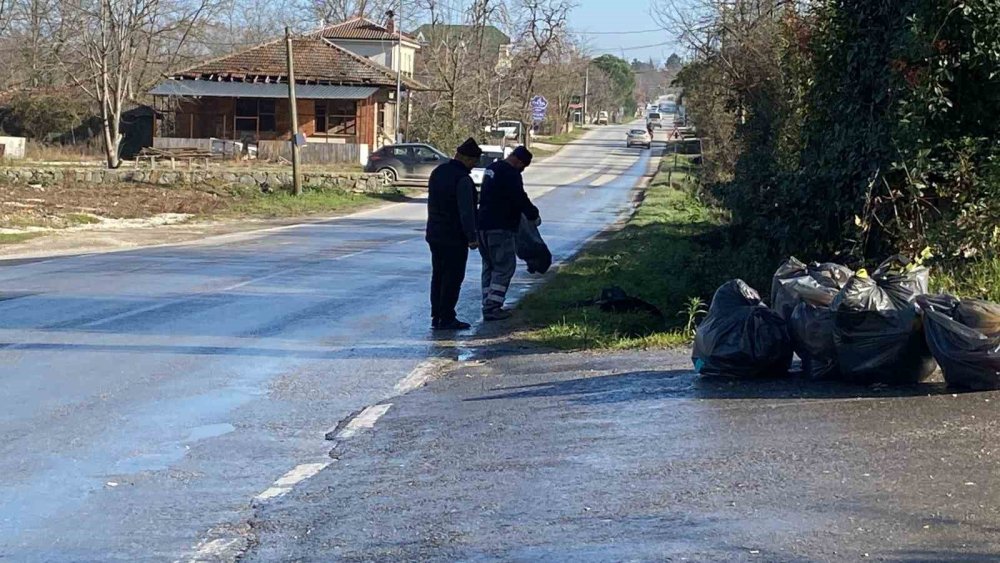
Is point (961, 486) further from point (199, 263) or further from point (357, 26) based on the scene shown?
point (357, 26)

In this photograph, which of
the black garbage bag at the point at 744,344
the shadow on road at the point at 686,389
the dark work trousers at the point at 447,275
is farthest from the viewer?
the dark work trousers at the point at 447,275

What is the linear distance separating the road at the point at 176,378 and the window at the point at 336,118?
118 ft

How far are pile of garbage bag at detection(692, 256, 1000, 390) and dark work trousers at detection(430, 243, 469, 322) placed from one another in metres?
4.08

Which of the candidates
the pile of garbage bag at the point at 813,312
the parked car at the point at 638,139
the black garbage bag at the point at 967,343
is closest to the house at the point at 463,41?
the parked car at the point at 638,139

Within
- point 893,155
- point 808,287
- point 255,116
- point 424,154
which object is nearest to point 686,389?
point 808,287

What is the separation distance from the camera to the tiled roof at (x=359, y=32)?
73625 mm

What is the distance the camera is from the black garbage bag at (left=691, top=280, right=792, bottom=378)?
8.61 metres

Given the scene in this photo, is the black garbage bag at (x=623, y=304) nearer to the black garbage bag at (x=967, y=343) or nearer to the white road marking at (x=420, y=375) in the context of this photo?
the white road marking at (x=420, y=375)

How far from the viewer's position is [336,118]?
186 feet

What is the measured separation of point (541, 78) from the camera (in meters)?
87.8

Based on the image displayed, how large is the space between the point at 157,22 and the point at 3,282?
1462 inches

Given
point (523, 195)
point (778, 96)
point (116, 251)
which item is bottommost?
point (116, 251)

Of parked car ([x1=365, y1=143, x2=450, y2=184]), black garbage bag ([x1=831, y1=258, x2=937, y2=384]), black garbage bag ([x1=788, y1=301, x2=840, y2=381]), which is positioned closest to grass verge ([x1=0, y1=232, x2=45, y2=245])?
black garbage bag ([x1=788, y1=301, x2=840, y2=381])

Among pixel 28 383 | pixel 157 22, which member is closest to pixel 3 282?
pixel 28 383
